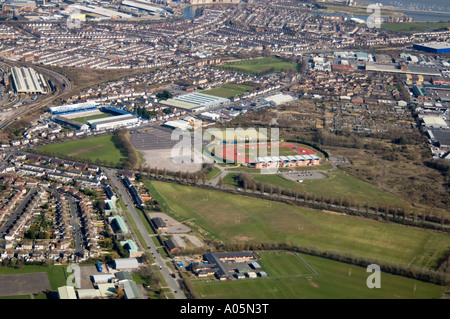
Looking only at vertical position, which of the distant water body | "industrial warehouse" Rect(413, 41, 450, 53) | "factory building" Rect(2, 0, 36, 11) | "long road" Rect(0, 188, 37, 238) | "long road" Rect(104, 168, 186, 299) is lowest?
"long road" Rect(104, 168, 186, 299)

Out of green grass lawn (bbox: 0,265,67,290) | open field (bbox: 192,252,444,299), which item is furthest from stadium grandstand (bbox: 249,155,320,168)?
green grass lawn (bbox: 0,265,67,290)

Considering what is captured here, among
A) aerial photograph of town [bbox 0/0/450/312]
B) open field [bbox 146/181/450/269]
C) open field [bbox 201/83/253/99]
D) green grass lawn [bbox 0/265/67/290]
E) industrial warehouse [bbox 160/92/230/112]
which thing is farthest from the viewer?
open field [bbox 201/83/253/99]

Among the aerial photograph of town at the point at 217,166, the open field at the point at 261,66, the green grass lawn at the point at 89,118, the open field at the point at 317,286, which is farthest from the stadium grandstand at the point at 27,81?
the open field at the point at 317,286

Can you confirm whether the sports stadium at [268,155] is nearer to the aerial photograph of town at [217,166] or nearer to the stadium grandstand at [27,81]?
the aerial photograph of town at [217,166]

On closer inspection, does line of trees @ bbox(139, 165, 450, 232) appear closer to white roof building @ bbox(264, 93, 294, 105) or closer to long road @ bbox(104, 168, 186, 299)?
long road @ bbox(104, 168, 186, 299)

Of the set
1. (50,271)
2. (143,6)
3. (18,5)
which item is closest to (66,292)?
(50,271)

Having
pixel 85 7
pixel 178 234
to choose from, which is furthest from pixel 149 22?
pixel 178 234
